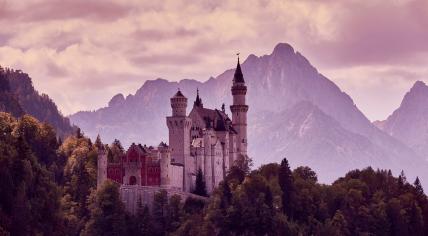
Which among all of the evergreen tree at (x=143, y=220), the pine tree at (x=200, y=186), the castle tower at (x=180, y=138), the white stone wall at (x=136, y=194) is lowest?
the evergreen tree at (x=143, y=220)

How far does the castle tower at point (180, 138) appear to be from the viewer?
A: 193875mm

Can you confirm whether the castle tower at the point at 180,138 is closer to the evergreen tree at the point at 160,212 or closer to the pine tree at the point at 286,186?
the evergreen tree at the point at 160,212

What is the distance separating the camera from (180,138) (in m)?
195

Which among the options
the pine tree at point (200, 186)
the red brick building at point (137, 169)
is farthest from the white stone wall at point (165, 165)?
the pine tree at point (200, 186)

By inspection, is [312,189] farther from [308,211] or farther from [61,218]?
[61,218]

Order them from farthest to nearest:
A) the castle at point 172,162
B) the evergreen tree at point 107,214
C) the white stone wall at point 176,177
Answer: the white stone wall at point 176,177 → the castle at point 172,162 → the evergreen tree at point 107,214

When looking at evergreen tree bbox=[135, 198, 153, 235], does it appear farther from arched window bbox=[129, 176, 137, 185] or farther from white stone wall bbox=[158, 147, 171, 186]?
arched window bbox=[129, 176, 137, 185]

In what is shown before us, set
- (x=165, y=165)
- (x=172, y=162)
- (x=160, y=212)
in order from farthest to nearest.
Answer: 1. (x=172, y=162)
2. (x=165, y=165)
3. (x=160, y=212)

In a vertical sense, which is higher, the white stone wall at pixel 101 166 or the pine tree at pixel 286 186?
the white stone wall at pixel 101 166

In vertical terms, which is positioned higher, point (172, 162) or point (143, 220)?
point (172, 162)

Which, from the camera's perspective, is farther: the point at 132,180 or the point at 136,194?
the point at 132,180

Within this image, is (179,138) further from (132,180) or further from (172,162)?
(132,180)

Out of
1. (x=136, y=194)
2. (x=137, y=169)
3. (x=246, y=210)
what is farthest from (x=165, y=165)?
(x=246, y=210)

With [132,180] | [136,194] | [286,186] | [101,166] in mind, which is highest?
[101,166]
